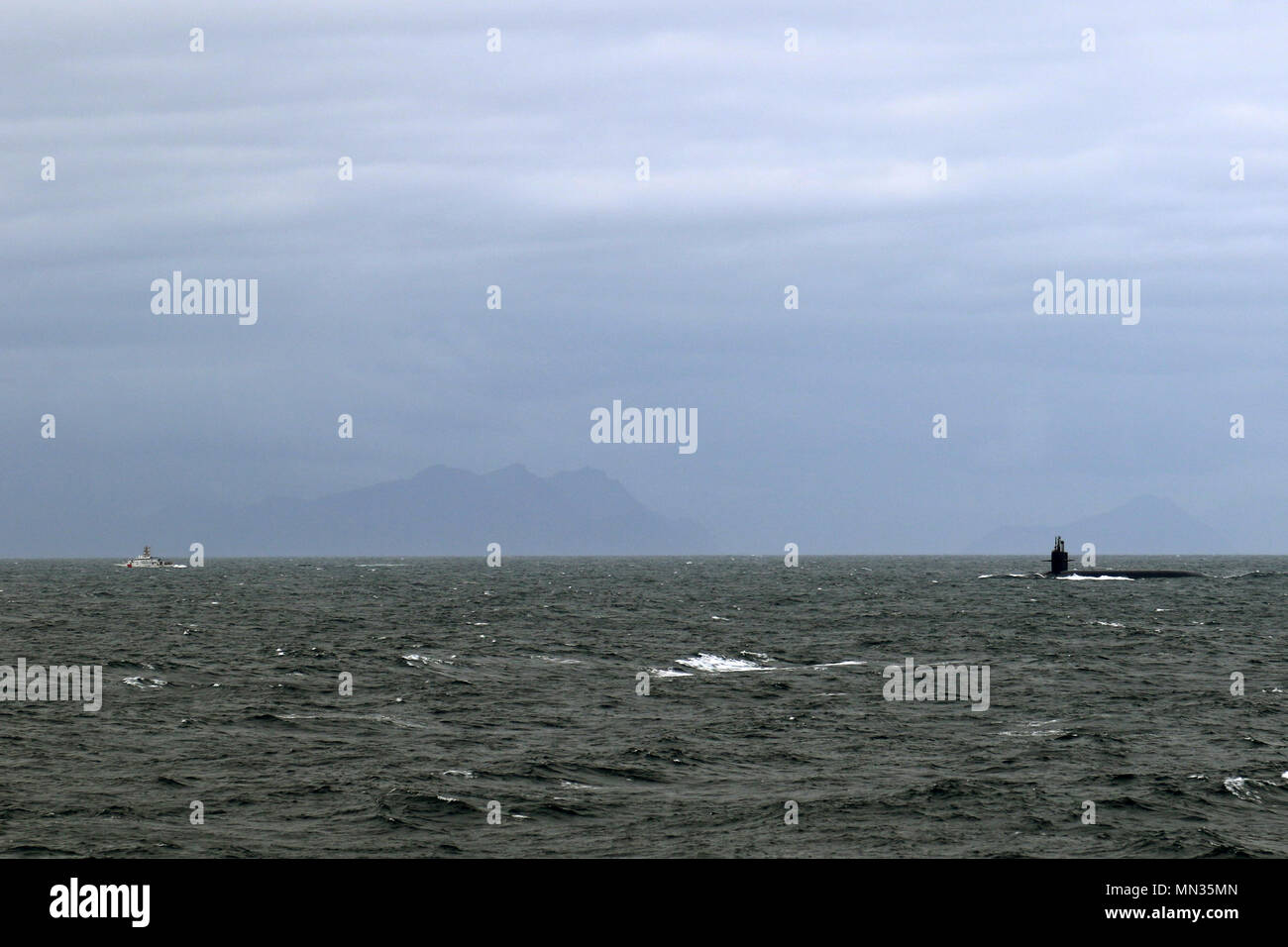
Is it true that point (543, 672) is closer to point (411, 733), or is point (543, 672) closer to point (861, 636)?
point (411, 733)

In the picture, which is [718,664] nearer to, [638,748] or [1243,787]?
[638,748]

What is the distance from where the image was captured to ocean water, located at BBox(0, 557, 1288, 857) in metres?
27.1

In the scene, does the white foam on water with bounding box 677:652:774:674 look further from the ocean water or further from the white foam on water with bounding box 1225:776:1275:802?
Result: the white foam on water with bounding box 1225:776:1275:802

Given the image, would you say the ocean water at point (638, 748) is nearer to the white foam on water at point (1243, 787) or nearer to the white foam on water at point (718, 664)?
the white foam on water at point (1243, 787)

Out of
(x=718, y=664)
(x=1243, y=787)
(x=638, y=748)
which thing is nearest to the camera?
(x=1243, y=787)

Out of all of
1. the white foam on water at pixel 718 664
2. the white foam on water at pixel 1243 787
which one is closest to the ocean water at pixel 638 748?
the white foam on water at pixel 1243 787

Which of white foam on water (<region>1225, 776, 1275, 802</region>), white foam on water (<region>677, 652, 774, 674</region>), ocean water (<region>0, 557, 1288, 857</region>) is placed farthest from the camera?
white foam on water (<region>677, 652, 774, 674</region>)

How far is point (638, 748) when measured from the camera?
37.2 meters

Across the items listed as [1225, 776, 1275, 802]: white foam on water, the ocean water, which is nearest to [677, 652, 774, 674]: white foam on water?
the ocean water

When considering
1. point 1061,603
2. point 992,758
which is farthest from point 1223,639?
point 992,758

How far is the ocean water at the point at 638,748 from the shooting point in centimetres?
2708

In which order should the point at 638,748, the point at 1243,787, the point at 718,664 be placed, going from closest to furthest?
the point at 1243,787
the point at 638,748
the point at 718,664

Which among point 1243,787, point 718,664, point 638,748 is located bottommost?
point 718,664

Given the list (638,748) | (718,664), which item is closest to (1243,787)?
(638,748)
